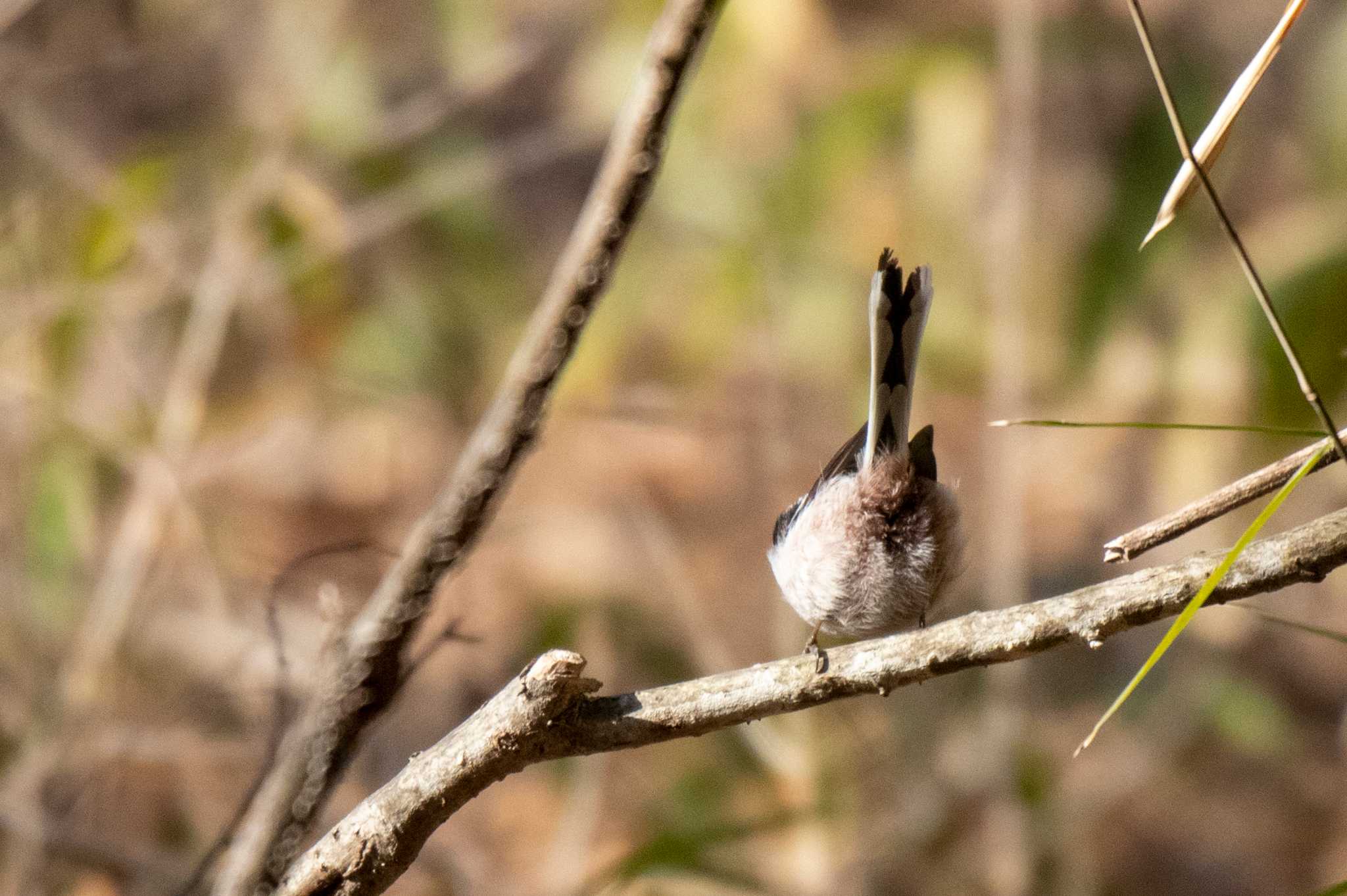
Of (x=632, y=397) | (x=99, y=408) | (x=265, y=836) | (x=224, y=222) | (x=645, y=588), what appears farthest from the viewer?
(x=645, y=588)

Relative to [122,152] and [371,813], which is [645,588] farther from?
[371,813]

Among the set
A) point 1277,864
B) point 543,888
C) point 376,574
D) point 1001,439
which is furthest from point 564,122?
point 1277,864

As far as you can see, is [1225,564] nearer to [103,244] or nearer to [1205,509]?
[1205,509]

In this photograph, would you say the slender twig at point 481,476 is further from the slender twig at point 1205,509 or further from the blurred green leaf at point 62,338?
the blurred green leaf at point 62,338

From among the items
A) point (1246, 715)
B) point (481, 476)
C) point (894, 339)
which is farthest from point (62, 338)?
point (1246, 715)

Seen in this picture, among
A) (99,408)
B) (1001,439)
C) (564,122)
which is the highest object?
(564,122)
